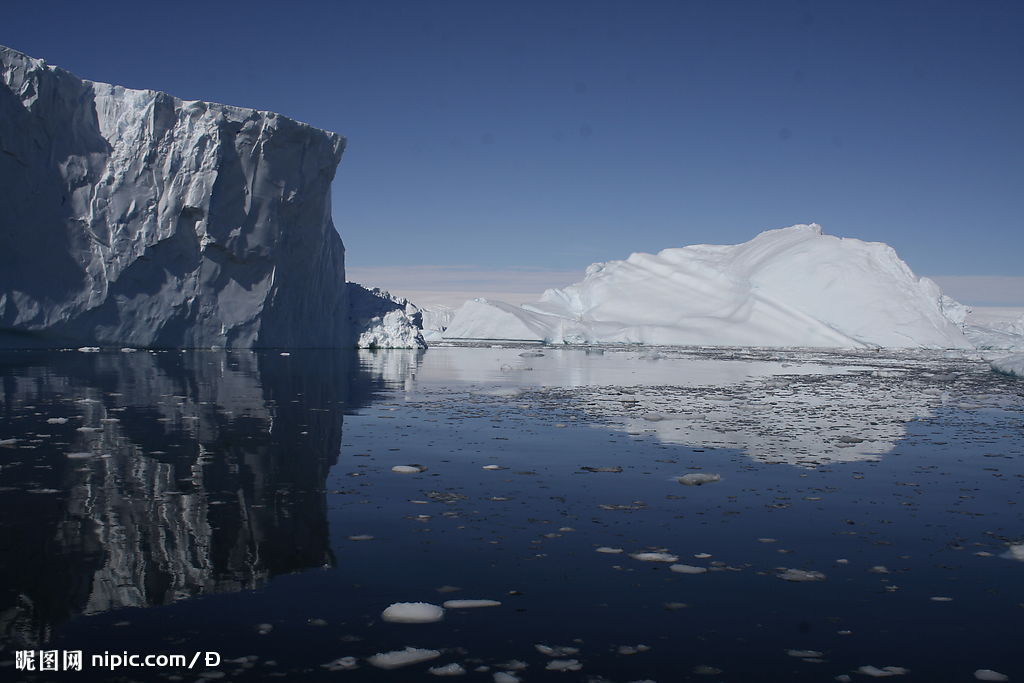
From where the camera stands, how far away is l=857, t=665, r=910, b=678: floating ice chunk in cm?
282

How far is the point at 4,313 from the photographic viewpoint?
81.7 feet

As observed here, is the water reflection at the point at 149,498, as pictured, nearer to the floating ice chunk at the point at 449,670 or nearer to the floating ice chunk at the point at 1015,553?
the floating ice chunk at the point at 449,670

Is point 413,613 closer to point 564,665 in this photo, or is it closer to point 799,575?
point 564,665

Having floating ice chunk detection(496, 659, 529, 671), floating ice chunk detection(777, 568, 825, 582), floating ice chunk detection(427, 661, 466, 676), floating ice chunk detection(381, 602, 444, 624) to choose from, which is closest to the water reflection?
floating ice chunk detection(381, 602, 444, 624)

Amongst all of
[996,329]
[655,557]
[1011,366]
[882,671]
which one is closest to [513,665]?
[882,671]

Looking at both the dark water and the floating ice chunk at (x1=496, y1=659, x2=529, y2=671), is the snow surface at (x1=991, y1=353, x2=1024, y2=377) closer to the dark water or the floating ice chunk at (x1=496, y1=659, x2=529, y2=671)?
the dark water

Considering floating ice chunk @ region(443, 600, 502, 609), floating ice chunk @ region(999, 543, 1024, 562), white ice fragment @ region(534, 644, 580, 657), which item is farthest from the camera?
floating ice chunk @ region(999, 543, 1024, 562)

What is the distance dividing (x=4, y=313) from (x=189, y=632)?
1046 inches

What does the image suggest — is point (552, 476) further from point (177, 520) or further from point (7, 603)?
point (7, 603)

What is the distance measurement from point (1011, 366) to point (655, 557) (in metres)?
25.9

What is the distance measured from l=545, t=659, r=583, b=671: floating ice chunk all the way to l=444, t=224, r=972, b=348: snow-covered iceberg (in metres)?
59.0

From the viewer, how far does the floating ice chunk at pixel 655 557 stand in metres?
4.20

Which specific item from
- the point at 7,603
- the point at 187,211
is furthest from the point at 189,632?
the point at 187,211

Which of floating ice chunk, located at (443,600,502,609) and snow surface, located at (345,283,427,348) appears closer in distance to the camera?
floating ice chunk, located at (443,600,502,609)
